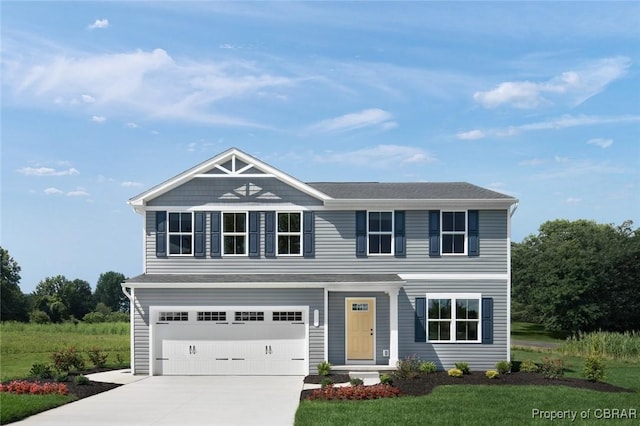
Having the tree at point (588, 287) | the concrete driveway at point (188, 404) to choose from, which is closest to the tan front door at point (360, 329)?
the concrete driveway at point (188, 404)

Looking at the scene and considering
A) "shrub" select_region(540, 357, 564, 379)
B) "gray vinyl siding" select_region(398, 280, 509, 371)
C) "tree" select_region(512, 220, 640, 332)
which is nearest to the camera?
"shrub" select_region(540, 357, 564, 379)

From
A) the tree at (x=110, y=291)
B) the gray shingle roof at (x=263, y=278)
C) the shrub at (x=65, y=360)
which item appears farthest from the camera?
the tree at (x=110, y=291)

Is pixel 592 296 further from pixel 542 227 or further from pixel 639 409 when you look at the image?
→ pixel 639 409

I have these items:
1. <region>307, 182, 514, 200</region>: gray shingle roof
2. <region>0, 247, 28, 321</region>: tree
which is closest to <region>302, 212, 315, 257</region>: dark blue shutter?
<region>307, 182, 514, 200</region>: gray shingle roof

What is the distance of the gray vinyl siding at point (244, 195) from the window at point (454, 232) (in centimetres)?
432

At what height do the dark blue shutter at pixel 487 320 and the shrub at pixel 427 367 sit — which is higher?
the dark blue shutter at pixel 487 320

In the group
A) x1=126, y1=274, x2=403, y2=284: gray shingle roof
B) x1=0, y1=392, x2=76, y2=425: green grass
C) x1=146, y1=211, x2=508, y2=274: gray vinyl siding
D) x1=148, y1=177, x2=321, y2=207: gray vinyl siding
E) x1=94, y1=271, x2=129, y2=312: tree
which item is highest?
x1=148, y1=177, x2=321, y2=207: gray vinyl siding

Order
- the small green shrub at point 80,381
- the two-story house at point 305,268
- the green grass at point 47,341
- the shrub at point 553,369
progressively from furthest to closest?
the green grass at point 47,341, the two-story house at point 305,268, the shrub at point 553,369, the small green shrub at point 80,381

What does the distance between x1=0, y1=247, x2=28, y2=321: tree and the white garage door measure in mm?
33132

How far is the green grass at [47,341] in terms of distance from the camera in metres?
25.9

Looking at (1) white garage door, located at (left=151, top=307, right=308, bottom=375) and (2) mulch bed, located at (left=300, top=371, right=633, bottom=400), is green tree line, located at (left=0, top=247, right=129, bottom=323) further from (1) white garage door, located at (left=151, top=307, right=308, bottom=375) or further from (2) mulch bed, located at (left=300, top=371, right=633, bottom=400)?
(2) mulch bed, located at (left=300, top=371, right=633, bottom=400)

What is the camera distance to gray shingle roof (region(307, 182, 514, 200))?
71.7 feet

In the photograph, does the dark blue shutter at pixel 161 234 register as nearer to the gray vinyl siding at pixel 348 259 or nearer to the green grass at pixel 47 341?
the gray vinyl siding at pixel 348 259

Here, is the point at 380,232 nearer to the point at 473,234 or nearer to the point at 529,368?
the point at 473,234
